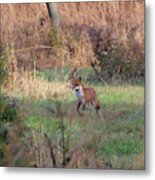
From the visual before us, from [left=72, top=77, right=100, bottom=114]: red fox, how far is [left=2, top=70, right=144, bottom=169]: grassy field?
20mm

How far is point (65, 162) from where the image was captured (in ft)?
6.74

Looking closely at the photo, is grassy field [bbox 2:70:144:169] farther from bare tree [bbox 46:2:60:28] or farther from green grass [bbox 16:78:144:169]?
bare tree [bbox 46:2:60:28]

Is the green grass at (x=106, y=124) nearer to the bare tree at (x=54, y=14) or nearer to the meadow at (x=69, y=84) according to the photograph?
the meadow at (x=69, y=84)

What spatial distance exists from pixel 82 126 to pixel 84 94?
129 mm

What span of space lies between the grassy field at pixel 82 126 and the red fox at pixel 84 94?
0.02 metres

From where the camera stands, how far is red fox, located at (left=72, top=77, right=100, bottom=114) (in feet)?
6.67

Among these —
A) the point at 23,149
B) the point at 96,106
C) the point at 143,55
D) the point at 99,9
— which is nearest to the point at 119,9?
the point at 99,9

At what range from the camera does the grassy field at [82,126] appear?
2006 millimetres

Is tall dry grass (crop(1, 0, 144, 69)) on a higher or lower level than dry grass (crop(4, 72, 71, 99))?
higher

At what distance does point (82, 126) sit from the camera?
2.04 metres

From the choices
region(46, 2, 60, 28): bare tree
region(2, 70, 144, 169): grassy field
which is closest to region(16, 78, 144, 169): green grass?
region(2, 70, 144, 169): grassy field

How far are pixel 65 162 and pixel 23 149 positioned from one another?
7.1 inches

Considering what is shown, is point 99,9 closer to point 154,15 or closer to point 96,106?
point 154,15

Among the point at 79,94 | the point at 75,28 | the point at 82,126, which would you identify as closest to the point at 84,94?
the point at 79,94
